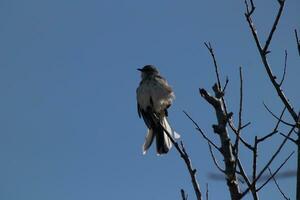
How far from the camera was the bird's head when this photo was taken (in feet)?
36.2

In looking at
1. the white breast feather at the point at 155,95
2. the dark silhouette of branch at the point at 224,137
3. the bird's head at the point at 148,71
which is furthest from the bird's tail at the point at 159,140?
the dark silhouette of branch at the point at 224,137

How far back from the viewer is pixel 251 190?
3475 mm

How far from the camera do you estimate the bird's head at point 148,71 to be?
11.0 metres

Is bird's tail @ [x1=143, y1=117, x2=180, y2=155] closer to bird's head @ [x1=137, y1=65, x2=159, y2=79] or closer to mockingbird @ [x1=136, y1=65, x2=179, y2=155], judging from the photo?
mockingbird @ [x1=136, y1=65, x2=179, y2=155]

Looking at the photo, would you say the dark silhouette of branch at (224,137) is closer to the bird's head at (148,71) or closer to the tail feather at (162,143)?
the tail feather at (162,143)

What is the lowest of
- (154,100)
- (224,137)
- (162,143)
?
(224,137)

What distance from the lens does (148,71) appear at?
1116 cm

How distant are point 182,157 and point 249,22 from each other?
1.14 m

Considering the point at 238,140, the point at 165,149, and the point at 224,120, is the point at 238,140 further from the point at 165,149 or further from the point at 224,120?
the point at 165,149

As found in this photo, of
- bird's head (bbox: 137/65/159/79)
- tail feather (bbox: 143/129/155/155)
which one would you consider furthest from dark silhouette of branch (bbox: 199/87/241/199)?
bird's head (bbox: 137/65/159/79)

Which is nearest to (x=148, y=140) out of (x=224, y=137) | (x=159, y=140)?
(x=159, y=140)

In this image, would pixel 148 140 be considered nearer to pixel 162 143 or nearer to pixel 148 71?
pixel 162 143

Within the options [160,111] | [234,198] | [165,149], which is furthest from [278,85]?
[160,111]

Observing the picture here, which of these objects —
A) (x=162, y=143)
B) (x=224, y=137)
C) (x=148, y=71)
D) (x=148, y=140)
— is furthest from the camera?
(x=148, y=71)
